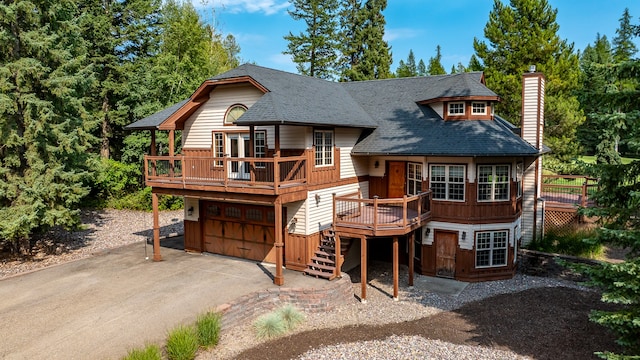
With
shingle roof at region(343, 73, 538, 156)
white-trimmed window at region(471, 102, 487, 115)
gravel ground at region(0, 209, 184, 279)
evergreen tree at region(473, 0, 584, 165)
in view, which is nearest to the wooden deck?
shingle roof at region(343, 73, 538, 156)

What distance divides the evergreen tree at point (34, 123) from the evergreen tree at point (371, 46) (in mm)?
26737

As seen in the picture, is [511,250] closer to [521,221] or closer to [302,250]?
[521,221]

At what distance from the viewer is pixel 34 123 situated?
15.1 metres

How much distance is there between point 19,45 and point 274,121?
11.4 metres

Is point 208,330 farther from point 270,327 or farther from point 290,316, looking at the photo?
point 290,316

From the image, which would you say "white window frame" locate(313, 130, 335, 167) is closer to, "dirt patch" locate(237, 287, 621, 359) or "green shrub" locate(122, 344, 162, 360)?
"dirt patch" locate(237, 287, 621, 359)

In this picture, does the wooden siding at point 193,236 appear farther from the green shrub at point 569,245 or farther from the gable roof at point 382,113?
the green shrub at point 569,245

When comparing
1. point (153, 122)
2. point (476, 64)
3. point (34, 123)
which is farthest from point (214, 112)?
point (476, 64)

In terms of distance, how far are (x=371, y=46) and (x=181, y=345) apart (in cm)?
3529

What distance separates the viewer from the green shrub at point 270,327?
10312mm

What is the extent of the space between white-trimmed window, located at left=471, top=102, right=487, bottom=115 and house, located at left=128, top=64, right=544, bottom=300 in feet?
0.14

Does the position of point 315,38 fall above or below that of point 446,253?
above

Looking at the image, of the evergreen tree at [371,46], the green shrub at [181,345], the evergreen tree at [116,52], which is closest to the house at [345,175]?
the green shrub at [181,345]

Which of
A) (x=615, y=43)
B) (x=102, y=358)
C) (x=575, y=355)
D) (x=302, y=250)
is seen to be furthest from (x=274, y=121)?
(x=615, y=43)
